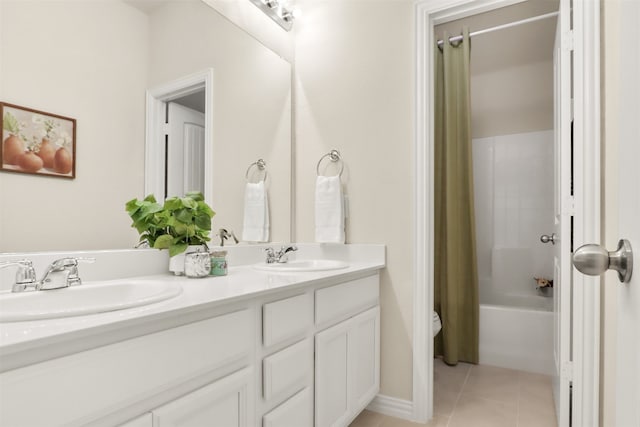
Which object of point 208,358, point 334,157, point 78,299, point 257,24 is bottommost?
point 208,358

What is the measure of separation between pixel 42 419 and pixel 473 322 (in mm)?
2582

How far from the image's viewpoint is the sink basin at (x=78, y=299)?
2.43 feet

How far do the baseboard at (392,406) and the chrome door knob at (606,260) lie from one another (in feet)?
5.41

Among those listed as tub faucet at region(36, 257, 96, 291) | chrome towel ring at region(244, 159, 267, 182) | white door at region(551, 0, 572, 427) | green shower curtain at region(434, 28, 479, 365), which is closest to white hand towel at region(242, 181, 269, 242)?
chrome towel ring at region(244, 159, 267, 182)

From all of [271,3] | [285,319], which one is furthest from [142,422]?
[271,3]

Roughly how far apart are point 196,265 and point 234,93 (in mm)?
998

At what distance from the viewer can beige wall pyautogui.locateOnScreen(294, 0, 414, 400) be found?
1.95m

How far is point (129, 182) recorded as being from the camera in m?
1.37

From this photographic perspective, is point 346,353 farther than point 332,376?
Yes

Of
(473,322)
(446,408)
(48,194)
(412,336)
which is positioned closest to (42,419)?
(48,194)

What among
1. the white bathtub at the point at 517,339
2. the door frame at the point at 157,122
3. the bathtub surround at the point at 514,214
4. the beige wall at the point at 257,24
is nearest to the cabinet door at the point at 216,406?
the door frame at the point at 157,122

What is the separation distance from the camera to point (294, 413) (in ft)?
4.21

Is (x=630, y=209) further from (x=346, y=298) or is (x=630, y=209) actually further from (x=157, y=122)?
(x=157, y=122)

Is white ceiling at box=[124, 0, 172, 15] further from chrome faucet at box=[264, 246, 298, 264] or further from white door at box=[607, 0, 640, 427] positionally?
white door at box=[607, 0, 640, 427]
